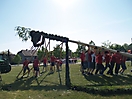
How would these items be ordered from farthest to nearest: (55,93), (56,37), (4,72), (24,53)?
(24,53)
(4,72)
(56,37)
(55,93)

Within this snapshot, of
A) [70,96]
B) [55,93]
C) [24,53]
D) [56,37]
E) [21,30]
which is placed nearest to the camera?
[70,96]

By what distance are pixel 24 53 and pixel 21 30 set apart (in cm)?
3677

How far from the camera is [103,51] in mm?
14812

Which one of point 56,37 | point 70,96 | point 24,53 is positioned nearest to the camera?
point 70,96

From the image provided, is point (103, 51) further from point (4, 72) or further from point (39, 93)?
A: point (4, 72)

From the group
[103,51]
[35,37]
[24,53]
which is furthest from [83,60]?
[24,53]

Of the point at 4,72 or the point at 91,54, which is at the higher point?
the point at 91,54

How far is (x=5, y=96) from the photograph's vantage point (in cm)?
845

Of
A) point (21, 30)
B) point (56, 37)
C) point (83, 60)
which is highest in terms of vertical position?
point (21, 30)

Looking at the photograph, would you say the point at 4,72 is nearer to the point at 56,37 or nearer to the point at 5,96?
the point at 56,37

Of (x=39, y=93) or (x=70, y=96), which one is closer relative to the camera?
(x=70, y=96)

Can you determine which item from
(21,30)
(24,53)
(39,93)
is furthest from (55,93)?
(24,53)

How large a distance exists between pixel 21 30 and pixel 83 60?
35291mm

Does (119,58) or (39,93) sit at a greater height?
A: (119,58)
